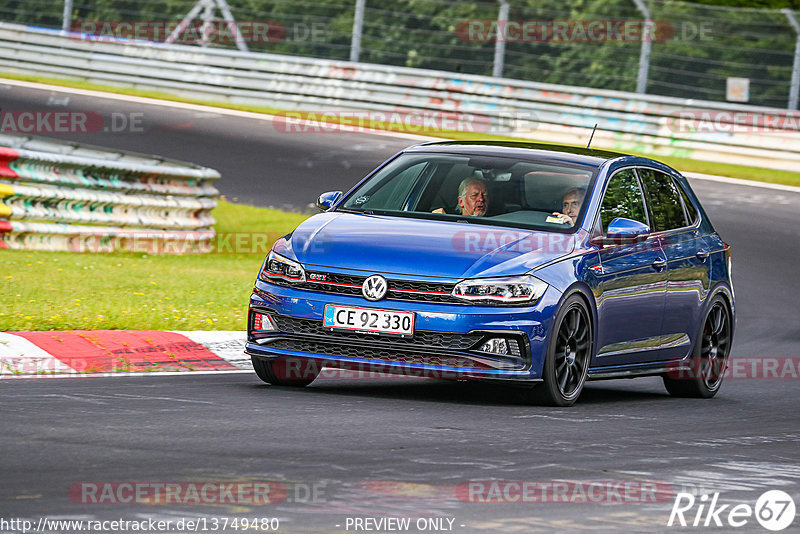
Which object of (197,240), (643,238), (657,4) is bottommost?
(197,240)

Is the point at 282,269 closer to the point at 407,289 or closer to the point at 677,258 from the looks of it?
the point at 407,289

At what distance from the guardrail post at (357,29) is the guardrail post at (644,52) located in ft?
16.8

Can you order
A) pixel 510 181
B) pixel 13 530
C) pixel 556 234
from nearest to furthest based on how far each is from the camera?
pixel 13 530 < pixel 556 234 < pixel 510 181

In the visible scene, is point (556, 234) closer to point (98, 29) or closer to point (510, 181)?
point (510, 181)

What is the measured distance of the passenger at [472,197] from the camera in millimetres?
9734

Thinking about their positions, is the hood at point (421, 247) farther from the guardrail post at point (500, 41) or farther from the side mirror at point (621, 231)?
the guardrail post at point (500, 41)

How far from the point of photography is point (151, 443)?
6.88 meters

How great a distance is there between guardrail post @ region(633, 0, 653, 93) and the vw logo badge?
18089mm

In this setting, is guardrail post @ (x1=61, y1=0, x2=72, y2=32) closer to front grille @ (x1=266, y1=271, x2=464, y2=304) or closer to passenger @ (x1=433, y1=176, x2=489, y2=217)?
passenger @ (x1=433, y1=176, x2=489, y2=217)

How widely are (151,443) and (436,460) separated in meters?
1.27

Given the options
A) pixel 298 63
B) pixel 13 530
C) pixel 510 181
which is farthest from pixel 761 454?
pixel 298 63

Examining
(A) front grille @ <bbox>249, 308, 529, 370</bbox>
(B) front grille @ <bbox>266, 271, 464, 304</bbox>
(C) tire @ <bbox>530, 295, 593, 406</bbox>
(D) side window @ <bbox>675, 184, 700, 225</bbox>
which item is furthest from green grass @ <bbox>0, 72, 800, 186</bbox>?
(B) front grille @ <bbox>266, 271, 464, 304</bbox>

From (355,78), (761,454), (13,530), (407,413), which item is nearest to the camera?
(13,530)

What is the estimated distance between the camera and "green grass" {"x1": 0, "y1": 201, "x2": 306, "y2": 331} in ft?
36.4
